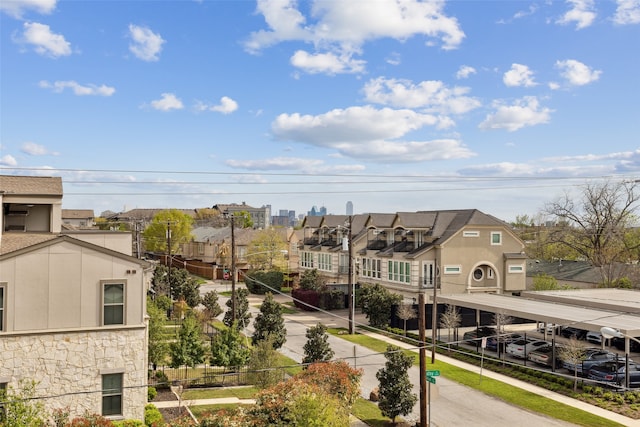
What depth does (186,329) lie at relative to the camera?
27.2m

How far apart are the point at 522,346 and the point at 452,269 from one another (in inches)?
598

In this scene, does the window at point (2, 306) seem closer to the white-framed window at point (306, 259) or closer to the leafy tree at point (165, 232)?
the white-framed window at point (306, 259)

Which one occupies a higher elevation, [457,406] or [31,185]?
[31,185]

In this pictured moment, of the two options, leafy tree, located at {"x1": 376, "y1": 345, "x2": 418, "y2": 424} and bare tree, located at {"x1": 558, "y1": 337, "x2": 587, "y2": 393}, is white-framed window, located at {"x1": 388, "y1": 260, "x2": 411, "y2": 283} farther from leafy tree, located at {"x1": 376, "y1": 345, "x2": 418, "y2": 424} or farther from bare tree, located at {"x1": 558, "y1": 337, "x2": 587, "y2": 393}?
leafy tree, located at {"x1": 376, "y1": 345, "x2": 418, "y2": 424}

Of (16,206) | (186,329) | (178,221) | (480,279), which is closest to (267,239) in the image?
(178,221)

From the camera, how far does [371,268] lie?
183ft

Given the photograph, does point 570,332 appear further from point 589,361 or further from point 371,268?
point 371,268

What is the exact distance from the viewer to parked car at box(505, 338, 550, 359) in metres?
33.4

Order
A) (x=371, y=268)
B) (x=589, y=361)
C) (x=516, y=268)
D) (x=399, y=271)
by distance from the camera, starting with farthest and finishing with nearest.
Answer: (x=371, y=268) → (x=516, y=268) → (x=399, y=271) → (x=589, y=361)

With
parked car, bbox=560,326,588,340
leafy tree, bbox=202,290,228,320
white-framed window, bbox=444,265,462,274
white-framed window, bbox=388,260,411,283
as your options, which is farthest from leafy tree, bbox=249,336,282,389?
white-framed window, bbox=444,265,462,274

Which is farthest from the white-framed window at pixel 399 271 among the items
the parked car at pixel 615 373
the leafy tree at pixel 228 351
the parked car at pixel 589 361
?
the leafy tree at pixel 228 351

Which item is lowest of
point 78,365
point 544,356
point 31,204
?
point 544,356

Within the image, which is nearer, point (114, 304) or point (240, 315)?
point (114, 304)

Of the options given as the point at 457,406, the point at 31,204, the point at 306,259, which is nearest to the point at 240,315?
the point at 457,406
